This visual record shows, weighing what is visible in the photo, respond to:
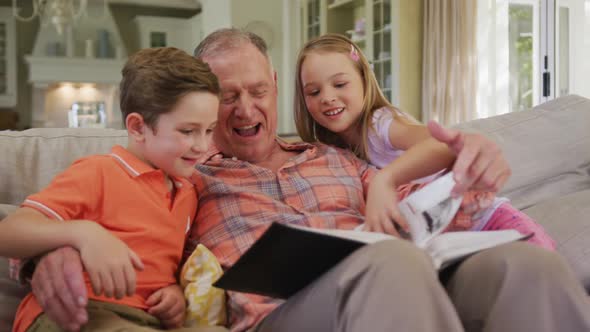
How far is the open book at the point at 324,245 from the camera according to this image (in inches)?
31.5

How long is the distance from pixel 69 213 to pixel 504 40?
507 cm

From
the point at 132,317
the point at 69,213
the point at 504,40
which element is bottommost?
the point at 132,317

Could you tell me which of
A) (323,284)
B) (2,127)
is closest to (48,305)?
(323,284)

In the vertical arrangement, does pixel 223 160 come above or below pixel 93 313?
above

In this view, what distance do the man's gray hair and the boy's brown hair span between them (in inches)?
9.4

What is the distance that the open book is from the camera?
0.80 metres

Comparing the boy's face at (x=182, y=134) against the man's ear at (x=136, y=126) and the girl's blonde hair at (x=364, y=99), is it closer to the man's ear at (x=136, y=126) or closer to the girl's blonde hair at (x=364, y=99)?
the man's ear at (x=136, y=126)

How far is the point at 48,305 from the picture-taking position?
875 millimetres

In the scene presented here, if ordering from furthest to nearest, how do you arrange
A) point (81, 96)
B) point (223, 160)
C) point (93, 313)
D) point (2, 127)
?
point (81, 96), point (2, 127), point (223, 160), point (93, 313)

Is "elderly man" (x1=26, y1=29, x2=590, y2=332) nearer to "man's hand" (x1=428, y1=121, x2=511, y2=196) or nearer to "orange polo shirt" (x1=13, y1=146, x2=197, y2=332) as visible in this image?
"man's hand" (x1=428, y1=121, x2=511, y2=196)

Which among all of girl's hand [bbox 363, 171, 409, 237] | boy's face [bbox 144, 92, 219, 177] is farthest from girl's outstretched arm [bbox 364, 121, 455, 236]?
boy's face [bbox 144, 92, 219, 177]

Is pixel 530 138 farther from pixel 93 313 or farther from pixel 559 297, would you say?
pixel 93 313

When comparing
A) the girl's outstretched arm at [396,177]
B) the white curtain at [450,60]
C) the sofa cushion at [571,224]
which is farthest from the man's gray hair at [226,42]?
the white curtain at [450,60]

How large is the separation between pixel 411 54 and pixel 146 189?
478cm
